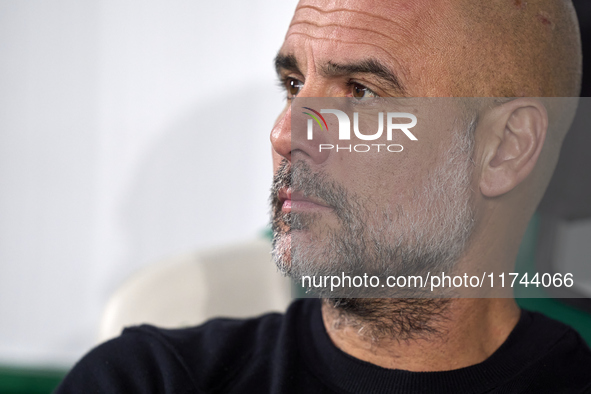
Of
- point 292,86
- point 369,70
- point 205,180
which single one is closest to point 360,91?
point 369,70

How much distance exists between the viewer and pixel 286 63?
2.52ft

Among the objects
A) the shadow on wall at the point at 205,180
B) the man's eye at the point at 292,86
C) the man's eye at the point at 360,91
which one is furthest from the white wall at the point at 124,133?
the man's eye at the point at 360,91

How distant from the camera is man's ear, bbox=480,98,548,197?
2.46 feet

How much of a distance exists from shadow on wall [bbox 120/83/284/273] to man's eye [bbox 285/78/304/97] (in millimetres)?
815

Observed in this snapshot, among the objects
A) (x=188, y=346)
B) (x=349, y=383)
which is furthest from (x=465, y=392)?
(x=188, y=346)

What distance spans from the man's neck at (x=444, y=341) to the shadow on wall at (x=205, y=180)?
0.93 metres

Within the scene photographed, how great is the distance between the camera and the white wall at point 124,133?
1673 millimetres

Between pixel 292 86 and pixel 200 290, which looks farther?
pixel 200 290

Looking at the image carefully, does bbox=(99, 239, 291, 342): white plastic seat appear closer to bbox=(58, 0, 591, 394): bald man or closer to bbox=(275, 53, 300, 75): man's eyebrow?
bbox=(58, 0, 591, 394): bald man

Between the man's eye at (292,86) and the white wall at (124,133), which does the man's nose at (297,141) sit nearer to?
the man's eye at (292,86)

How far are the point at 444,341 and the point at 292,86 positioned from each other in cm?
44

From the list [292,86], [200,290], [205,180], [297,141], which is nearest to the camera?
[297,141]

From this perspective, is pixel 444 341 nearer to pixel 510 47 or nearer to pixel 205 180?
pixel 510 47

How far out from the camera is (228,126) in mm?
1689
